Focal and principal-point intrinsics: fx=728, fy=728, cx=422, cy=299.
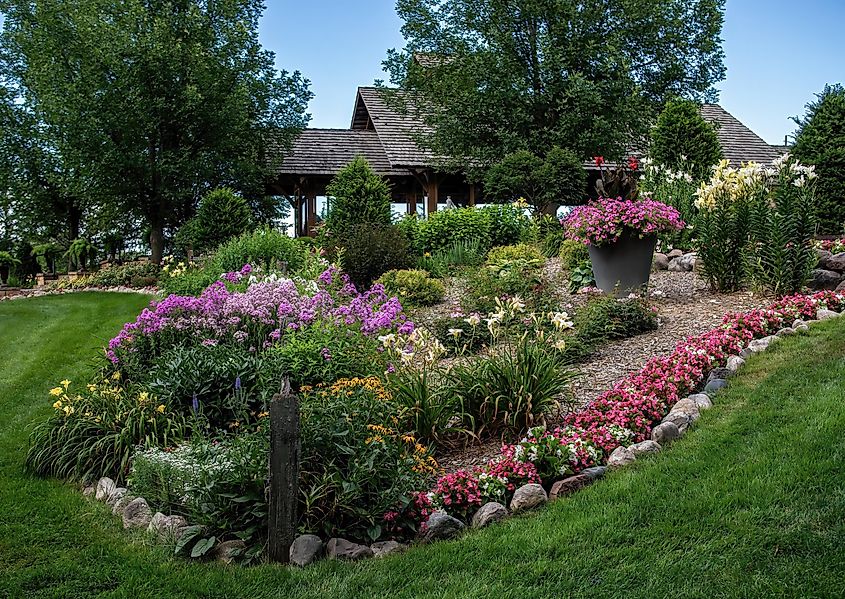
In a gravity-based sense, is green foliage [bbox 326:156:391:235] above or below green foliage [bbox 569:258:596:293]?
above

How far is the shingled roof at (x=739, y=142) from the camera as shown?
981 inches

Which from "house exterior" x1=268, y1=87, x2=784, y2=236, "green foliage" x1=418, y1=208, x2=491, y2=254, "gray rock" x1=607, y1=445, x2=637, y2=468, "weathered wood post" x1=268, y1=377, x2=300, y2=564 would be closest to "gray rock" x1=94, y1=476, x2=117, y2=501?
"weathered wood post" x1=268, y1=377, x2=300, y2=564

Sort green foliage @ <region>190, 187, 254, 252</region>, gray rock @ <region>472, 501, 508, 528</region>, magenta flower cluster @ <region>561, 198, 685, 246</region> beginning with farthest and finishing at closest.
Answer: green foliage @ <region>190, 187, 254, 252</region> < magenta flower cluster @ <region>561, 198, 685, 246</region> < gray rock @ <region>472, 501, 508, 528</region>

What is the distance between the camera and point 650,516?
11.8 feet

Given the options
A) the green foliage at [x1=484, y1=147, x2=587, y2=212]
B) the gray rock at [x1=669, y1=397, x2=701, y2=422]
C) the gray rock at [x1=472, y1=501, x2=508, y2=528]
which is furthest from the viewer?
the green foliage at [x1=484, y1=147, x2=587, y2=212]

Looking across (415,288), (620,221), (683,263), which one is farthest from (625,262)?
(415,288)

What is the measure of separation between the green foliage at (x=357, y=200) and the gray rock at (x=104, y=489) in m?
10.2

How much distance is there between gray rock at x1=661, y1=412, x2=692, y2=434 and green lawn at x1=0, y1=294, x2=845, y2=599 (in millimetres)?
98

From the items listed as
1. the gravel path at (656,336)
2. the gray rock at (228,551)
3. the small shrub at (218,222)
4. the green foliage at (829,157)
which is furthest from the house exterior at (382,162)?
the gray rock at (228,551)

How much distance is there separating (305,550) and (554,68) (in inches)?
725

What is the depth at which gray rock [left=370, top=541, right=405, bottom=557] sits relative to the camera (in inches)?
143

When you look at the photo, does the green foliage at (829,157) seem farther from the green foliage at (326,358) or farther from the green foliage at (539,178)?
the green foliage at (326,358)

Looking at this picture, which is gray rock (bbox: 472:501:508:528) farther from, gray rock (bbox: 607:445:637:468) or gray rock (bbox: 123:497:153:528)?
gray rock (bbox: 123:497:153:528)

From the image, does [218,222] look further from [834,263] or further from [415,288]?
[834,263]
